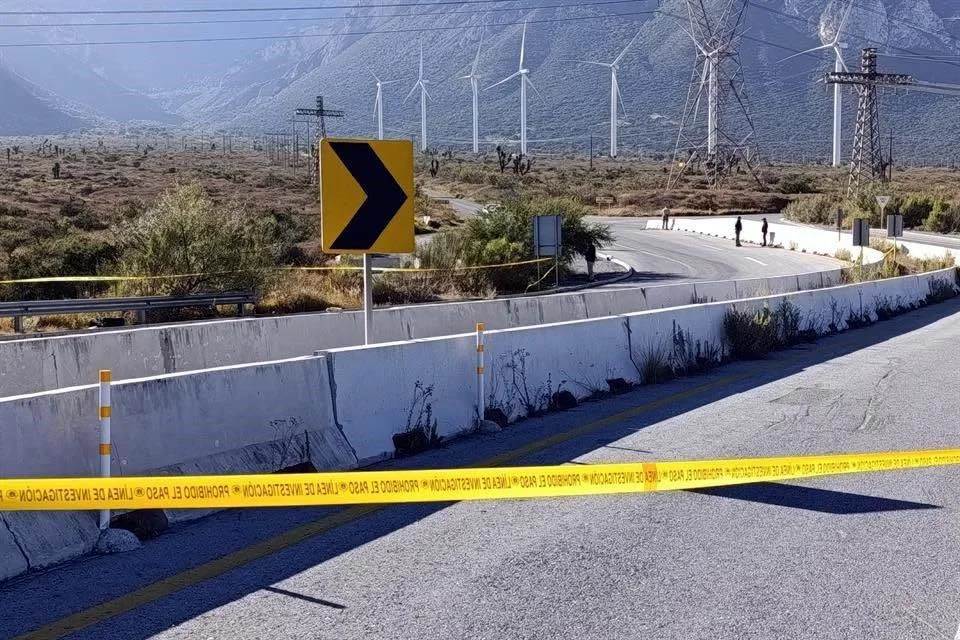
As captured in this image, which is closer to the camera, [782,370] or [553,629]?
[553,629]

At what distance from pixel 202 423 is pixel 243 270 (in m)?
20.9

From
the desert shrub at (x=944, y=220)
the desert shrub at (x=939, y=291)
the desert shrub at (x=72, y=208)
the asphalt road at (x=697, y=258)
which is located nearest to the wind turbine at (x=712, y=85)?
the desert shrub at (x=944, y=220)

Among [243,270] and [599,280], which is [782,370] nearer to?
[243,270]

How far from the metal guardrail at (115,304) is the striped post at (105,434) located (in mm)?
16923

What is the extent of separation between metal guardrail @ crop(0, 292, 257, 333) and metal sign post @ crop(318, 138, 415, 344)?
13287mm

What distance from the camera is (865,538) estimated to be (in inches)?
283

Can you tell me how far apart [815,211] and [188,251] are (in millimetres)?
57878

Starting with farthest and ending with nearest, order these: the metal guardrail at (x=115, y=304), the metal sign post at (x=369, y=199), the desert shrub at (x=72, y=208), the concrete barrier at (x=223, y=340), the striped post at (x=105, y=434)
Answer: the desert shrub at (x=72, y=208)
the metal guardrail at (x=115, y=304)
the concrete barrier at (x=223, y=340)
the metal sign post at (x=369, y=199)
the striped post at (x=105, y=434)

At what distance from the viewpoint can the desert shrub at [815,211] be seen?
77.1 m

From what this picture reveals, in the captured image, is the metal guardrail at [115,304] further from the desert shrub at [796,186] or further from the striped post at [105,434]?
the desert shrub at [796,186]

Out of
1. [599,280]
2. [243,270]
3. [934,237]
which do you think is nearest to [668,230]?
[934,237]

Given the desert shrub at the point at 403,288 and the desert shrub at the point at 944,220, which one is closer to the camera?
the desert shrub at the point at 403,288

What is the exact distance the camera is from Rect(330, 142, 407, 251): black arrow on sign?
39.3ft

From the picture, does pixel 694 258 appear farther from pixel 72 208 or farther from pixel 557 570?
pixel 557 570
